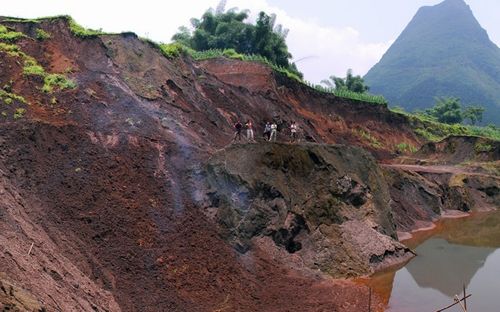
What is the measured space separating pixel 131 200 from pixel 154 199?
881 millimetres

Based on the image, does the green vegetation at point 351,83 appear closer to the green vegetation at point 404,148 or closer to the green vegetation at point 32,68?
the green vegetation at point 404,148

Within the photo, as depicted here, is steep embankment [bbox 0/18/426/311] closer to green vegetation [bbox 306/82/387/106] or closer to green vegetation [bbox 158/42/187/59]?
green vegetation [bbox 158/42/187/59]

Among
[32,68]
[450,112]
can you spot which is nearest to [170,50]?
[32,68]

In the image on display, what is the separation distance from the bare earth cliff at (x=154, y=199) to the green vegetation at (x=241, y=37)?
27.1m

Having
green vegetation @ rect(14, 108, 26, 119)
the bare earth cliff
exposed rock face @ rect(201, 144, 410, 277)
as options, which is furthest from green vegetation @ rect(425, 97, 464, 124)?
green vegetation @ rect(14, 108, 26, 119)

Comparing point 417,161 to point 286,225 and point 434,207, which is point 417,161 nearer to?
point 434,207

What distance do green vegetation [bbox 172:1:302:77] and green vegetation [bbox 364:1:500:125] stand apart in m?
90.7

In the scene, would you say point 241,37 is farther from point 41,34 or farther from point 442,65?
point 442,65

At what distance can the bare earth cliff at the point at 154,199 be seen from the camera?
12.9 meters

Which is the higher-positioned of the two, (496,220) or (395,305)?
(496,220)

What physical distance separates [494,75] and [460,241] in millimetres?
154066

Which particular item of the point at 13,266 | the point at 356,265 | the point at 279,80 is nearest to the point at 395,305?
the point at 356,265

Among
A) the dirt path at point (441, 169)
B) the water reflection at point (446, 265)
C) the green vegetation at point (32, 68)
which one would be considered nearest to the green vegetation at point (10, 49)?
the green vegetation at point (32, 68)

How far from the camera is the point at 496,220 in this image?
108ft
